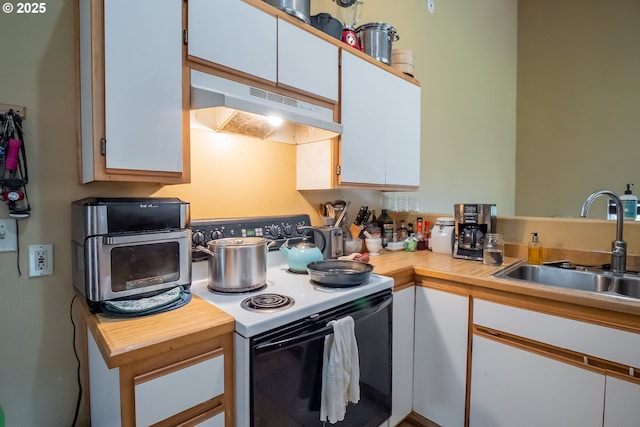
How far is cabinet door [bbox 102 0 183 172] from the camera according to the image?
101 cm

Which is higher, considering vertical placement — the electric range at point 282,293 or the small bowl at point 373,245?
the small bowl at point 373,245

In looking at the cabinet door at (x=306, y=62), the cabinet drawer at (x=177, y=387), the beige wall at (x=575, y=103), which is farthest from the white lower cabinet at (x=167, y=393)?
the beige wall at (x=575, y=103)

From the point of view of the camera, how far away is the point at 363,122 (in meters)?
1.86

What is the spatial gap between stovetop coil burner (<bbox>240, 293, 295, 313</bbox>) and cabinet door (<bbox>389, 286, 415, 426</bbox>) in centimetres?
69

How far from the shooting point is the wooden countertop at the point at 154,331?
2.56 ft

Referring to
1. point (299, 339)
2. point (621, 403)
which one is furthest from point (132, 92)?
point (621, 403)

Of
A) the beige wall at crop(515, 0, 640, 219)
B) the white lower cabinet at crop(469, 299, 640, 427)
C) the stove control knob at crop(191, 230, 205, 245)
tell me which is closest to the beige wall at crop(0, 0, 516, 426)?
the stove control knob at crop(191, 230, 205, 245)

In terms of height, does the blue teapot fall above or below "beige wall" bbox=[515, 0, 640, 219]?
below

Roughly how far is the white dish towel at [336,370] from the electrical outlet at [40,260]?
104cm

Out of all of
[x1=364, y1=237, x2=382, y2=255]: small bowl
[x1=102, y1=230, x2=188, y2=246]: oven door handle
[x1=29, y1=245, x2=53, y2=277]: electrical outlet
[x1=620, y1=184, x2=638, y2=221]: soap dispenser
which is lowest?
[x1=364, y1=237, x2=382, y2=255]: small bowl

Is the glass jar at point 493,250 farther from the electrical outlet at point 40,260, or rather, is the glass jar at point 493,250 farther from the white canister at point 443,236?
the electrical outlet at point 40,260

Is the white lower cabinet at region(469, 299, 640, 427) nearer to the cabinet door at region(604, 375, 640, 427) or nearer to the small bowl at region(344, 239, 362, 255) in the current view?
the cabinet door at region(604, 375, 640, 427)

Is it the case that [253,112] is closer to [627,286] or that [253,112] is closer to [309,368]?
[309,368]

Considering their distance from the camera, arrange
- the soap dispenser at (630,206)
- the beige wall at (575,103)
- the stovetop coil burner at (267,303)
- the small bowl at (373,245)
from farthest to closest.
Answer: the beige wall at (575,103)
the small bowl at (373,245)
the soap dispenser at (630,206)
the stovetop coil burner at (267,303)
